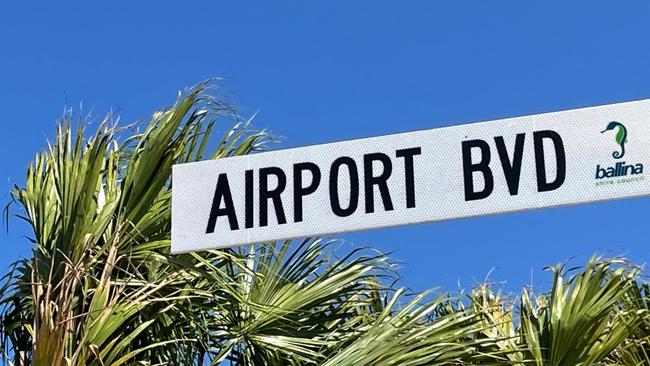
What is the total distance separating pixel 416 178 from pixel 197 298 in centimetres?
211

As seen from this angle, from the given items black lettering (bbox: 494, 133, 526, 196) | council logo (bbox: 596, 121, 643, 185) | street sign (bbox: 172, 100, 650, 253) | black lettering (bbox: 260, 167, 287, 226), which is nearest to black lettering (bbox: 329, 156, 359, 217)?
street sign (bbox: 172, 100, 650, 253)

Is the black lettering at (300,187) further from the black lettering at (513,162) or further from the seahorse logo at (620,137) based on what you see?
the seahorse logo at (620,137)

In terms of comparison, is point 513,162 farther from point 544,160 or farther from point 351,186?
point 351,186

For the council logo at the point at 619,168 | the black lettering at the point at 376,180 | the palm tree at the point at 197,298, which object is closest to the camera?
the council logo at the point at 619,168

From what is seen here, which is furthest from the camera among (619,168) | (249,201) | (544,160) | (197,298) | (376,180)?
(197,298)

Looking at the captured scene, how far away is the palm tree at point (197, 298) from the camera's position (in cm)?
398

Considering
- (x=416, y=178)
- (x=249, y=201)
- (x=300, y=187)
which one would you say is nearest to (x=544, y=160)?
(x=416, y=178)

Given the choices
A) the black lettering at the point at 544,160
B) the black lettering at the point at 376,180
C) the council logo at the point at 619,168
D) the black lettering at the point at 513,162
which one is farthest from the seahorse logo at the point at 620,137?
the black lettering at the point at 376,180

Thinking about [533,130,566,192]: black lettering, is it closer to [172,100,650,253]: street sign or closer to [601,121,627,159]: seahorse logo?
[172,100,650,253]: street sign

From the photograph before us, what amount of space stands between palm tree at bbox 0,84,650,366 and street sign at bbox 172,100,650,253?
130 cm

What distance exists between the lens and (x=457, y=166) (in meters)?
2.50

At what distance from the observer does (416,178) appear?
8.25 feet

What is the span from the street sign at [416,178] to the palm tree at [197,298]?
130 centimetres

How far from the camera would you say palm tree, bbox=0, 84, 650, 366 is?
3980 mm
